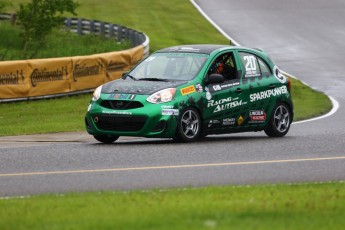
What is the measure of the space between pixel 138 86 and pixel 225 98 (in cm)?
150

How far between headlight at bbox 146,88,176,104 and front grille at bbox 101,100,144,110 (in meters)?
0.18

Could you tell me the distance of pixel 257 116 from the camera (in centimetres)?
1750

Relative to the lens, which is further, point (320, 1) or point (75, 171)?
point (320, 1)

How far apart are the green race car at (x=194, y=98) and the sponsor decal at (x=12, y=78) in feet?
30.5

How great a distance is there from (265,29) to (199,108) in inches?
1207

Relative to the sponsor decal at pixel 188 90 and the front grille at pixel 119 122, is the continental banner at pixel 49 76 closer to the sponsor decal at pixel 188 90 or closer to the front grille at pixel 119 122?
the front grille at pixel 119 122

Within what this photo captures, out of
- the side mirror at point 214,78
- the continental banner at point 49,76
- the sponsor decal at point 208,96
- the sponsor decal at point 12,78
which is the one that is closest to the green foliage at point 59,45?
the continental banner at point 49,76

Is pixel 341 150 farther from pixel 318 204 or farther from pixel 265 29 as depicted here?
pixel 265 29

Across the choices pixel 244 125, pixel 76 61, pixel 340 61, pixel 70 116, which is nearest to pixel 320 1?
pixel 340 61

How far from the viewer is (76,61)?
2811 centimetres

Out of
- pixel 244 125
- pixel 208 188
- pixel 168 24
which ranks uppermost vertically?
pixel 208 188

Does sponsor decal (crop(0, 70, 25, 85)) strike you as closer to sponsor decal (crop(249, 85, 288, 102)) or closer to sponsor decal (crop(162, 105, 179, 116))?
sponsor decal (crop(249, 85, 288, 102))

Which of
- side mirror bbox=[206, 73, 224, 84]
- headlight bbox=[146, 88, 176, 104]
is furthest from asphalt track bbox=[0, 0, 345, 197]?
side mirror bbox=[206, 73, 224, 84]

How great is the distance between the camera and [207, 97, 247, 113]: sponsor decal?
54.8 feet
